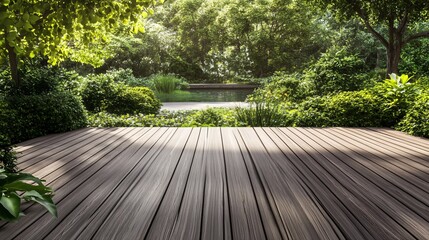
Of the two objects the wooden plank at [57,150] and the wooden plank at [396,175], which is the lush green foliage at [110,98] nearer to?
the wooden plank at [57,150]

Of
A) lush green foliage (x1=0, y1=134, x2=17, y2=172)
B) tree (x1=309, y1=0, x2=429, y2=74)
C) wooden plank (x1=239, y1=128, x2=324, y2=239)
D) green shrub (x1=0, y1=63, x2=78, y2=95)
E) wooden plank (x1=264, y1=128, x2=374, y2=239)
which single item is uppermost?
tree (x1=309, y1=0, x2=429, y2=74)

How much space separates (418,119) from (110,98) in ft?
17.1

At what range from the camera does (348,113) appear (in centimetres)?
472

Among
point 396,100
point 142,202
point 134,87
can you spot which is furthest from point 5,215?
point 134,87

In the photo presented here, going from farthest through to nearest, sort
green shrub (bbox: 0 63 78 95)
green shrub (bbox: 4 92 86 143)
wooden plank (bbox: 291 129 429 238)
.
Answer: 1. green shrub (bbox: 0 63 78 95)
2. green shrub (bbox: 4 92 86 143)
3. wooden plank (bbox: 291 129 429 238)

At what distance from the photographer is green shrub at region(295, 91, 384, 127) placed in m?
4.64

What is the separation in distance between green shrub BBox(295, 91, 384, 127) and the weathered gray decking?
995 mm

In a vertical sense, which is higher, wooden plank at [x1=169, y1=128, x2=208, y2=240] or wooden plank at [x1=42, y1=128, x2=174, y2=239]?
wooden plank at [x1=42, y1=128, x2=174, y2=239]

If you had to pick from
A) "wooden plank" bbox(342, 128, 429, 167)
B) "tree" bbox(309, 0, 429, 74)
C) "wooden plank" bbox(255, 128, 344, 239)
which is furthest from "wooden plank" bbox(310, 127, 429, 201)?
"tree" bbox(309, 0, 429, 74)

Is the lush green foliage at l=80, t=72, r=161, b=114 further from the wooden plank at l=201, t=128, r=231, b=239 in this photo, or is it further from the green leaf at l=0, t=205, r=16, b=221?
the green leaf at l=0, t=205, r=16, b=221

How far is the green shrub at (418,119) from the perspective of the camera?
3.86m

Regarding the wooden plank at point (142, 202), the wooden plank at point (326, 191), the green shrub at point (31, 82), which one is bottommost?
the wooden plank at point (326, 191)

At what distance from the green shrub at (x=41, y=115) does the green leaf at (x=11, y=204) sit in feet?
7.58

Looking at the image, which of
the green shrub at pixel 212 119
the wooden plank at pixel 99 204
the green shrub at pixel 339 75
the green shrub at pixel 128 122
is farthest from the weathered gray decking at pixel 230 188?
Answer: the green shrub at pixel 339 75
